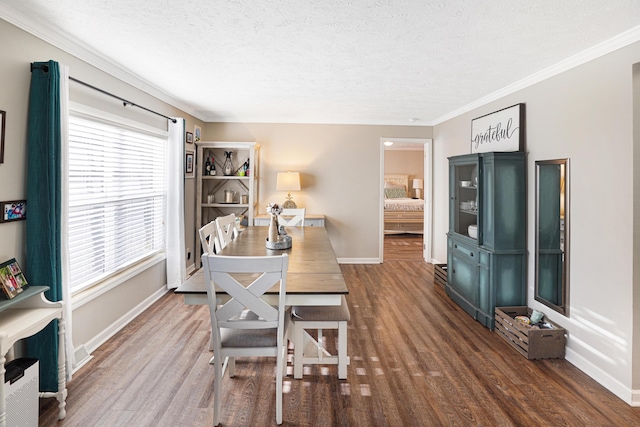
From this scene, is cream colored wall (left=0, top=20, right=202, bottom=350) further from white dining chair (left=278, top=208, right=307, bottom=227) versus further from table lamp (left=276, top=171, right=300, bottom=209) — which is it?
table lamp (left=276, top=171, right=300, bottom=209)

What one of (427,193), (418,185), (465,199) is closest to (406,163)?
(418,185)

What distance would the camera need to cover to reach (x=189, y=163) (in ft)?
15.6

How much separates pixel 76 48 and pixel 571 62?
377 cm

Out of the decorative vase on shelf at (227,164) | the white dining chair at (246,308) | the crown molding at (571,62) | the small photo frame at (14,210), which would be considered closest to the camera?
the white dining chair at (246,308)

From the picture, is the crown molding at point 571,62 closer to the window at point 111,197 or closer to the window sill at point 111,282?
the window at point 111,197

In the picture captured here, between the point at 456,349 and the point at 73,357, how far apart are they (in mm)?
2861

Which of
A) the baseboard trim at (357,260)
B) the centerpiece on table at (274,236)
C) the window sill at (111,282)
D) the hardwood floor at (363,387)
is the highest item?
the centerpiece on table at (274,236)

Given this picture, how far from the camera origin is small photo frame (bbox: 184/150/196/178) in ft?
15.1

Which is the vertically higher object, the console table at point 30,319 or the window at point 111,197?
the window at point 111,197

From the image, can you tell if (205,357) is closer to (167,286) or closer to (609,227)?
(167,286)

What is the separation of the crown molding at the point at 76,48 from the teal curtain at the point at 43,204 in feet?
0.76

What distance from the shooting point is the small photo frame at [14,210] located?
77.4 inches

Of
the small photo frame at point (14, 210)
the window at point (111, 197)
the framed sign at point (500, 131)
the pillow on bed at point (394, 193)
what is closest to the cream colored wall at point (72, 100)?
the small photo frame at point (14, 210)

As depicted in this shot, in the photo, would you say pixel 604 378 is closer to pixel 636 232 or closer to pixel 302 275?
pixel 636 232
